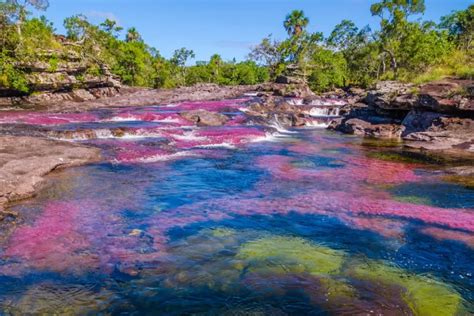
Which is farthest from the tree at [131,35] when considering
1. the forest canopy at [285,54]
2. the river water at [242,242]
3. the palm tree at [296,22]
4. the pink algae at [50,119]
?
the river water at [242,242]

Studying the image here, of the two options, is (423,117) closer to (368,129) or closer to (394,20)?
(368,129)

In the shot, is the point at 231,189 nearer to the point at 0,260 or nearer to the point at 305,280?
the point at 305,280

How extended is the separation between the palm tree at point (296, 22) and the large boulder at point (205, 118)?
72127 mm

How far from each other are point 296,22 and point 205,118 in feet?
247

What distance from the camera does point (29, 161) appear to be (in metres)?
17.4

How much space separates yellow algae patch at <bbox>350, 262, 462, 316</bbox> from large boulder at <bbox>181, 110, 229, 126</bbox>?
2891 centimetres

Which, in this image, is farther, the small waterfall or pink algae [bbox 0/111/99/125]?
the small waterfall

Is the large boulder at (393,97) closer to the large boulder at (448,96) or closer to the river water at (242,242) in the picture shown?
the large boulder at (448,96)

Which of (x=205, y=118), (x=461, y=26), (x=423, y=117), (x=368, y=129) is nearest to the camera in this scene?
(x=423, y=117)

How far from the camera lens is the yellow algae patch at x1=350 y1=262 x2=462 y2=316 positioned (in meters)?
7.69

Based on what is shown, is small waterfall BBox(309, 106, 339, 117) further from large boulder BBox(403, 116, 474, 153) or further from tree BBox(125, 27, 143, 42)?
tree BBox(125, 27, 143, 42)

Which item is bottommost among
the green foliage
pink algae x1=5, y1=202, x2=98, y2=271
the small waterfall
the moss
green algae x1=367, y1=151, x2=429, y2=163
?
pink algae x1=5, y1=202, x2=98, y2=271

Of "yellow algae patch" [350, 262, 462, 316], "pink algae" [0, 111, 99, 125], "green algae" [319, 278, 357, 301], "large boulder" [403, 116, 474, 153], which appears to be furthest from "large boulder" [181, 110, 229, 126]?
"green algae" [319, 278, 357, 301]

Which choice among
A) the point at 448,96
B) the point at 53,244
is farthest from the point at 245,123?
the point at 53,244
